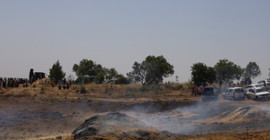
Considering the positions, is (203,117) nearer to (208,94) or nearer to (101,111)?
(208,94)

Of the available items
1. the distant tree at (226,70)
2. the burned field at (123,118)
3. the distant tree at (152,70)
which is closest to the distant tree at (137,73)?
the distant tree at (152,70)

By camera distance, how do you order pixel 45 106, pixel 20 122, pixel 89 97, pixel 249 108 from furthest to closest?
pixel 89 97, pixel 45 106, pixel 20 122, pixel 249 108

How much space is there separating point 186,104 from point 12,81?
83.7ft

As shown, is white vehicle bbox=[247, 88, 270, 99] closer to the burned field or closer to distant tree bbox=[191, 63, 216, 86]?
the burned field

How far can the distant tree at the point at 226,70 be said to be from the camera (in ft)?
293

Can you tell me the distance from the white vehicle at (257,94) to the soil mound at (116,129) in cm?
2277

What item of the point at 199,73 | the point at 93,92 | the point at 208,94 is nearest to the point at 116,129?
the point at 208,94

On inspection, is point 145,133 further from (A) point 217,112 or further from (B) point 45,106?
(B) point 45,106

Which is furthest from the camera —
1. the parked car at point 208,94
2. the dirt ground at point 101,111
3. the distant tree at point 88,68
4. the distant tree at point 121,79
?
the distant tree at point 88,68

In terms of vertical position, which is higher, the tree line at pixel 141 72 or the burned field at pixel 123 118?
the tree line at pixel 141 72

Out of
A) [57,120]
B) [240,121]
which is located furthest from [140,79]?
[240,121]

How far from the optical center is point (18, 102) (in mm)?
38156

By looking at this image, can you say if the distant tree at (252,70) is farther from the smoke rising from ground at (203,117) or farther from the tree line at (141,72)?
the smoke rising from ground at (203,117)

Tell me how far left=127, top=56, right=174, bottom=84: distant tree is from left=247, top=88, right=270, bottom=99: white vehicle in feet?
134
